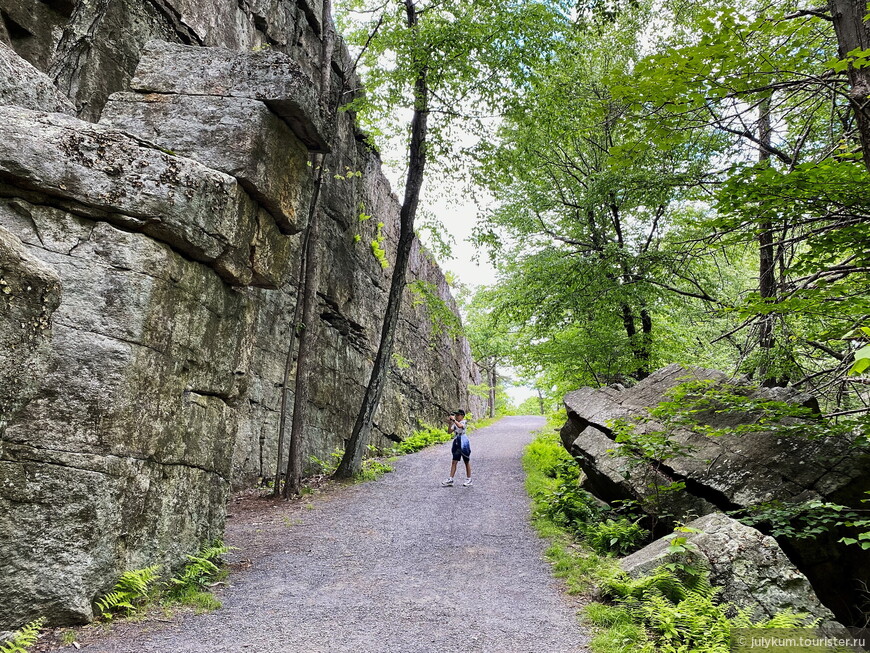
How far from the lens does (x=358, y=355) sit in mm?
16469

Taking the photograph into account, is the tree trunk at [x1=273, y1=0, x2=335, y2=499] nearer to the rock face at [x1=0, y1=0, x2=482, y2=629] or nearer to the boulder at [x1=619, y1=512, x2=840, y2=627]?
the rock face at [x1=0, y1=0, x2=482, y2=629]

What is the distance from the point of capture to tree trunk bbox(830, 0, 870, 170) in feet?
15.8

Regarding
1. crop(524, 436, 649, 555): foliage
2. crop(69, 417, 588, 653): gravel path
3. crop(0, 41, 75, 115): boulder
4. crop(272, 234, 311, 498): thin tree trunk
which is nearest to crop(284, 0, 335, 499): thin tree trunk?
crop(272, 234, 311, 498): thin tree trunk

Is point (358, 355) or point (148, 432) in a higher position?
point (358, 355)

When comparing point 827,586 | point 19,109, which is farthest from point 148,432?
point 827,586

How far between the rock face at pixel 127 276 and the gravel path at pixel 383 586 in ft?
3.26

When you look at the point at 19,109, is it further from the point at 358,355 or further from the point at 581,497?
the point at 358,355

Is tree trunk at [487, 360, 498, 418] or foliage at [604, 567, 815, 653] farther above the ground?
tree trunk at [487, 360, 498, 418]

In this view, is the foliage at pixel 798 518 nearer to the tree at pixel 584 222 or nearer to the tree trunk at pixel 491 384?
the tree at pixel 584 222

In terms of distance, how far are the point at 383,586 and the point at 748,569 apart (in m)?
3.89

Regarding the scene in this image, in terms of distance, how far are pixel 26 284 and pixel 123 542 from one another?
9.07ft

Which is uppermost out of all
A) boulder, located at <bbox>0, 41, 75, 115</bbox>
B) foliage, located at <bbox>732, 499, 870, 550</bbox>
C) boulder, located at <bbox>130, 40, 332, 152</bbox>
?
boulder, located at <bbox>130, 40, 332, 152</bbox>

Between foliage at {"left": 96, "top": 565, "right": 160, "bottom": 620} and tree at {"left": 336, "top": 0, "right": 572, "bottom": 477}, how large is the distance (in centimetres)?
724

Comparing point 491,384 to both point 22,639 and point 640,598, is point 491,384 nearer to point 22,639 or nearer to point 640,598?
point 640,598
